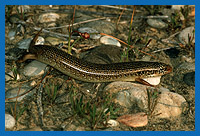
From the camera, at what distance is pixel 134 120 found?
15.9 feet

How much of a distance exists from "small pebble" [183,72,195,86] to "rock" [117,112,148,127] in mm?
1710

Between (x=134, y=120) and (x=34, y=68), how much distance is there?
266 cm

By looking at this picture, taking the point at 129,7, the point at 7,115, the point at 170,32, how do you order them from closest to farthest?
the point at 7,115 < the point at 170,32 < the point at 129,7

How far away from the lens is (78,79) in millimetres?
5734

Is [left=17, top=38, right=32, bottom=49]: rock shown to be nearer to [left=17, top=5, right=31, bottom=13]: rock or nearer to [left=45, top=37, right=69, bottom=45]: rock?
[left=45, top=37, right=69, bottom=45]: rock

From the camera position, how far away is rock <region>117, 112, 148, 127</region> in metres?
4.79

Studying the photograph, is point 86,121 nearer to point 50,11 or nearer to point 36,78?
point 36,78

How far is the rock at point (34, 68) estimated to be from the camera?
229 inches

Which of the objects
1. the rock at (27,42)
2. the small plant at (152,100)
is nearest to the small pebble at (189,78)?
the small plant at (152,100)

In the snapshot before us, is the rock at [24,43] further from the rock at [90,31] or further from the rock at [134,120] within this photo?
the rock at [134,120]

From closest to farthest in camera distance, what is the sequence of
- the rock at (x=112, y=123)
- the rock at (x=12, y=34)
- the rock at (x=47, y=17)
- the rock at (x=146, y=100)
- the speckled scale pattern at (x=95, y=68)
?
the rock at (x=112, y=123)
the rock at (x=146, y=100)
the speckled scale pattern at (x=95, y=68)
the rock at (x=12, y=34)
the rock at (x=47, y=17)

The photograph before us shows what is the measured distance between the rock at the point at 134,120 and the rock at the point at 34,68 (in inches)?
88.1

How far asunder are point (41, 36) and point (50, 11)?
1092 millimetres

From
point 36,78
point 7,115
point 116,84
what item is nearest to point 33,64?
point 36,78
